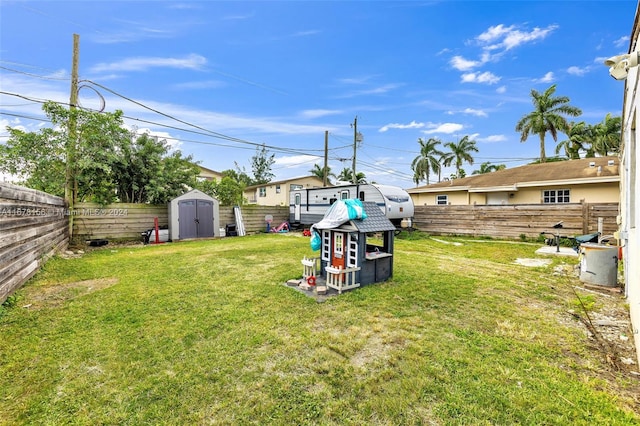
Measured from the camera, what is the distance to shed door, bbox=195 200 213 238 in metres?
12.9

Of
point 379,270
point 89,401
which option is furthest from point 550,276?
point 89,401

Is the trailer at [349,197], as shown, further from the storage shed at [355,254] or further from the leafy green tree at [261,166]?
the leafy green tree at [261,166]

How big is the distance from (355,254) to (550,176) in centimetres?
1599

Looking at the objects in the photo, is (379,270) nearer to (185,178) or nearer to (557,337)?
(557,337)

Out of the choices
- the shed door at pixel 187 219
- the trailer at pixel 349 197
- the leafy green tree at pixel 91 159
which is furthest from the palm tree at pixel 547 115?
the leafy green tree at pixel 91 159

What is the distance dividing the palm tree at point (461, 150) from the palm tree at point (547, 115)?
32.9ft

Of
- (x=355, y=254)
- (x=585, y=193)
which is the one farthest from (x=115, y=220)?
(x=585, y=193)

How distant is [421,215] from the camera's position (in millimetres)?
15164

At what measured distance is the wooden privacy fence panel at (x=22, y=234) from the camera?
4.16 metres

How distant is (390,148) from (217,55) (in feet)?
76.6

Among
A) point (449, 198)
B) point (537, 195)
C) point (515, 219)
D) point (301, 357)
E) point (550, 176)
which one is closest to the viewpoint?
point (301, 357)

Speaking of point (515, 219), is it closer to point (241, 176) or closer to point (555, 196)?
point (555, 196)

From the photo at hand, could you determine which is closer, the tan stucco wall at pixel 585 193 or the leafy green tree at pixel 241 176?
the tan stucco wall at pixel 585 193

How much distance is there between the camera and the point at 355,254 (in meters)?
5.04
